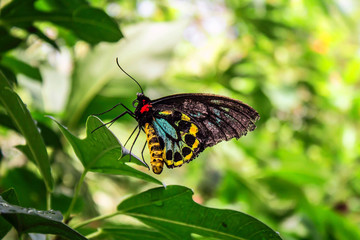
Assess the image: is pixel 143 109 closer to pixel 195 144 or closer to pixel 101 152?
pixel 195 144

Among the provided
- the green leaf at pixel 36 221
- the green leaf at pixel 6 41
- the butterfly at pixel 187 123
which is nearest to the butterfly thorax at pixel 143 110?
the butterfly at pixel 187 123

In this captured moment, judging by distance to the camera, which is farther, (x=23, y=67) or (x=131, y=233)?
(x=23, y=67)

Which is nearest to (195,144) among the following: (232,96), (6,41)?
(6,41)

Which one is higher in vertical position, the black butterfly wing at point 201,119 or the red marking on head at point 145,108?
the red marking on head at point 145,108

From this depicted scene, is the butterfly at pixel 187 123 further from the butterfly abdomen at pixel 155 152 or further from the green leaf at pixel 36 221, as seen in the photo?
the green leaf at pixel 36 221

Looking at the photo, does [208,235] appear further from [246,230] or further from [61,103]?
[61,103]
